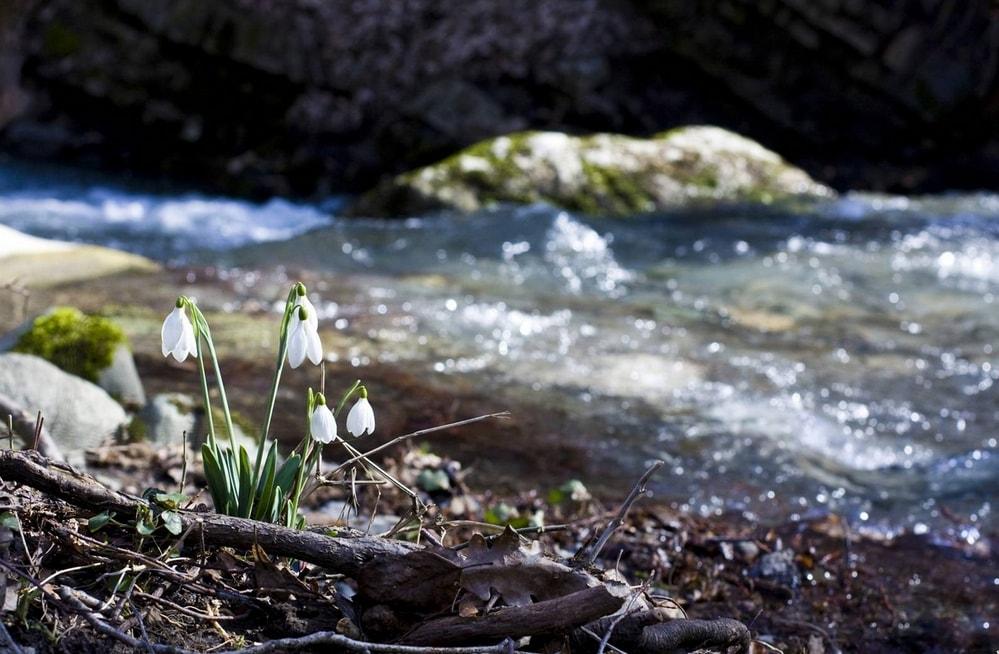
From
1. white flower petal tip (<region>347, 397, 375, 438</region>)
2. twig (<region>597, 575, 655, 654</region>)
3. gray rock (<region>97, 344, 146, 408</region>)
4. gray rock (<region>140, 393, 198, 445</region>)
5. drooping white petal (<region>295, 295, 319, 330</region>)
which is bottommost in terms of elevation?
gray rock (<region>140, 393, 198, 445</region>)

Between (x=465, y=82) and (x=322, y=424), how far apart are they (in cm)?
1450

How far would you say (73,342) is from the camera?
494 centimetres

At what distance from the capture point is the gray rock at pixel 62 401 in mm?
4184

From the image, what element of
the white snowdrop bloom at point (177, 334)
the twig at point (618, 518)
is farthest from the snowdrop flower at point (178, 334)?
the twig at point (618, 518)

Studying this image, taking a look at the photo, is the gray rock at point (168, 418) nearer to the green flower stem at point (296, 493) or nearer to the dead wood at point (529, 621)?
the green flower stem at point (296, 493)

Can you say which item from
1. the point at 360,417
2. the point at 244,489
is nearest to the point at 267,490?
the point at 244,489

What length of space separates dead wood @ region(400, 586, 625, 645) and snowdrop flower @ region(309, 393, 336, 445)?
0.50m

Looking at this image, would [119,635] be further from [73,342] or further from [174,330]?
[73,342]

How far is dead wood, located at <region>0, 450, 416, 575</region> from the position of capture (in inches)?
94.8

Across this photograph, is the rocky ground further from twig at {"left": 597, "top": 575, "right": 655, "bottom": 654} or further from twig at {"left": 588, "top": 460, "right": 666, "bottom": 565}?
twig at {"left": 597, "top": 575, "right": 655, "bottom": 654}

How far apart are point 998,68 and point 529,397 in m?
13.4

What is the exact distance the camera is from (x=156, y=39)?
50.3ft

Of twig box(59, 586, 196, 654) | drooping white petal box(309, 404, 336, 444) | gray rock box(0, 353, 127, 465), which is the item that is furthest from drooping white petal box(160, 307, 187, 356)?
gray rock box(0, 353, 127, 465)

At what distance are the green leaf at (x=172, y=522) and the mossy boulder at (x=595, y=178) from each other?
368 inches
